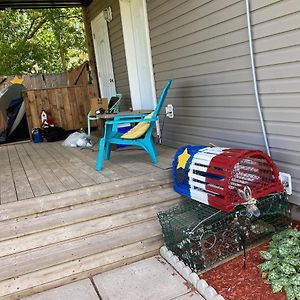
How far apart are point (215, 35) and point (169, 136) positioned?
5.44 feet

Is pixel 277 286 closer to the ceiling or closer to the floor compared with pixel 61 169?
closer to the floor

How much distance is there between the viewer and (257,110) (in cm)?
280

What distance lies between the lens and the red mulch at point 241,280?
1918 millimetres

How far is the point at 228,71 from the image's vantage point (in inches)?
121

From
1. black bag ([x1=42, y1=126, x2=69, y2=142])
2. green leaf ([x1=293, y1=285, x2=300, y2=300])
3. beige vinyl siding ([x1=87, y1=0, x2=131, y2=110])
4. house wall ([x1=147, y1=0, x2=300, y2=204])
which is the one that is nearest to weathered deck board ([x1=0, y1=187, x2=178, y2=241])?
house wall ([x1=147, y1=0, x2=300, y2=204])

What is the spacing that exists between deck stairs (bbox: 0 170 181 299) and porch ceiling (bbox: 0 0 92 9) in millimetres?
5003

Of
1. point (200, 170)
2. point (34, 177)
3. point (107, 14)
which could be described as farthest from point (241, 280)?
point (107, 14)

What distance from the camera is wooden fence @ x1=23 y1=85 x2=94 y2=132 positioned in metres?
6.23

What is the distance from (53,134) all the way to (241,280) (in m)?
4.69

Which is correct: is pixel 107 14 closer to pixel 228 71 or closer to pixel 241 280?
pixel 228 71

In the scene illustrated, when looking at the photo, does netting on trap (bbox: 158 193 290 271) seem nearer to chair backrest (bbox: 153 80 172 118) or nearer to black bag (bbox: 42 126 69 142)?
chair backrest (bbox: 153 80 172 118)

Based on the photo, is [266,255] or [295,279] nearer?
[295,279]

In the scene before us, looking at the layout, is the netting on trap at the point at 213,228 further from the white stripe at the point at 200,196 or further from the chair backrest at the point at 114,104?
the chair backrest at the point at 114,104

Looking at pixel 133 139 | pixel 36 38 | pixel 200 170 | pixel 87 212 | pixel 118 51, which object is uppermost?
pixel 36 38
